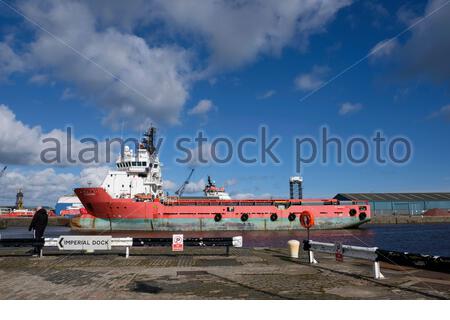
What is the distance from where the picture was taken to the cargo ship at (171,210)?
145ft

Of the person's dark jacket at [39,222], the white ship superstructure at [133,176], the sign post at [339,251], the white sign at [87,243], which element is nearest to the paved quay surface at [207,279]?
the sign post at [339,251]

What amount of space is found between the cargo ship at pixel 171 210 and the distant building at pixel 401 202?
175 ft

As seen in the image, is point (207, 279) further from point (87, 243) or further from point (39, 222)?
point (39, 222)

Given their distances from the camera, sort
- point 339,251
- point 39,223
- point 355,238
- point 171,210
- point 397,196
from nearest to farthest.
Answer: point 339,251, point 39,223, point 355,238, point 171,210, point 397,196

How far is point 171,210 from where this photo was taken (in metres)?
45.2

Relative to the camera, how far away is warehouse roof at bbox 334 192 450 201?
337 ft

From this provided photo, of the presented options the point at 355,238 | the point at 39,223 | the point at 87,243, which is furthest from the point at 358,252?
the point at 355,238

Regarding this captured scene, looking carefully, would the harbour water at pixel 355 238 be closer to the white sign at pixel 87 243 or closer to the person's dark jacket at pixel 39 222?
the white sign at pixel 87 243

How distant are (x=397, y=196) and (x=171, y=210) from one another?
83.6m

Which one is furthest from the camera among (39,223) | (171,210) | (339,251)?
(171,210)

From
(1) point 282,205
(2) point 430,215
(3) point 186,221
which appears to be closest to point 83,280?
(3) point 186,221

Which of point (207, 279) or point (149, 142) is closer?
point (207, 279)

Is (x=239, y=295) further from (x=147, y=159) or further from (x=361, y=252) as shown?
(x=147, y=159)
